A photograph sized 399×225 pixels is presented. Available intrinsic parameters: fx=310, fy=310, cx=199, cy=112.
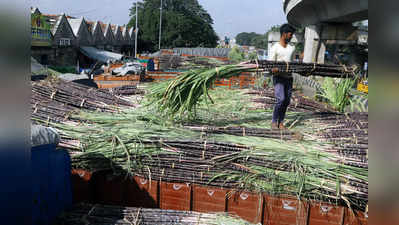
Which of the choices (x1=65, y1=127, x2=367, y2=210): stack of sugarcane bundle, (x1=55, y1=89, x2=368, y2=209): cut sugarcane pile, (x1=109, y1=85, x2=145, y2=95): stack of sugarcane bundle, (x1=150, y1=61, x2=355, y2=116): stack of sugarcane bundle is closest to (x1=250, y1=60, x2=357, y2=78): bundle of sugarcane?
(x1=150, y1=61, x2=355, y2=116): stack of sugarcane bundle

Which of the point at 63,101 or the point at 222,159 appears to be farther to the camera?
the point at 63,101

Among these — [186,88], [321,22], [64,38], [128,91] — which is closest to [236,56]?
[321,22]

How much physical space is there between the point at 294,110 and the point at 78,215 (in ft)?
14.4

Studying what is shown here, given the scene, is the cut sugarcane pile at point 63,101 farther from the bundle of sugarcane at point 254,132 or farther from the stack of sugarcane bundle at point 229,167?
the bundle of sugarcane at point 254,132

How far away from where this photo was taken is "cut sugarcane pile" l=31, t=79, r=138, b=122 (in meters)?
4.68

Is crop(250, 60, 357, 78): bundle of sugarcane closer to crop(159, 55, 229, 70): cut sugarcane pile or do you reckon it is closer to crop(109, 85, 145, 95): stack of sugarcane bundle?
crop(109, 85, 145, 95): stack of sugarcane bundle

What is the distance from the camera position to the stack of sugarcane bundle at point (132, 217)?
3.45m

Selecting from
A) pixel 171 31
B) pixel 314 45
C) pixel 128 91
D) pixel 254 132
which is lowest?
pixel 254 132

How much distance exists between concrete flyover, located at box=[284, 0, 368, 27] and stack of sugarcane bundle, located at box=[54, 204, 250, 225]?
9701 millimetres

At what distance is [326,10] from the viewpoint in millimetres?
14172

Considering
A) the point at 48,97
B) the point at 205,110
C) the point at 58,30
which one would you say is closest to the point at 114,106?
the point at 48,97

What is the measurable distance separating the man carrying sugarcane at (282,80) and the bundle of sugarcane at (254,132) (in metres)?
0.38

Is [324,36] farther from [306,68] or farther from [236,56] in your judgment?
[306,68]

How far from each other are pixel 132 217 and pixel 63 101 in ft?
8.94
